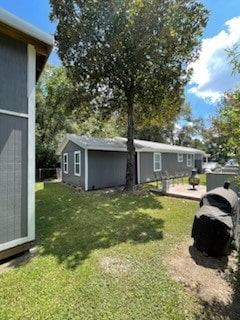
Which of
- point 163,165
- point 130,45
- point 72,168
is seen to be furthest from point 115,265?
point 163,165

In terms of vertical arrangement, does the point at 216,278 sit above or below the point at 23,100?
below

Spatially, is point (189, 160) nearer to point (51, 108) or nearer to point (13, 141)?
point (51, 108)

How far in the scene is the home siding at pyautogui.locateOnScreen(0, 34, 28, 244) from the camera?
4.12 m

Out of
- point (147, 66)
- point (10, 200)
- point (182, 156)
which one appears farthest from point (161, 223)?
point (182, 156)

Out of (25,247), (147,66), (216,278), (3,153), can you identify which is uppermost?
(147,66)

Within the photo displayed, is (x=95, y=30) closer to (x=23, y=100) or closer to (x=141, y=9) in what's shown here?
(x=141, y=9)

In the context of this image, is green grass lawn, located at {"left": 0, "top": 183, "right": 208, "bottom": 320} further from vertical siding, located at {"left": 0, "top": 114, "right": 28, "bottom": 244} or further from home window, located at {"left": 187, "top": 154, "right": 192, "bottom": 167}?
home window, located at {"left": 187, "top": 154, "right": 192, "bottom": 167}

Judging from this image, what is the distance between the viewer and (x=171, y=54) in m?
11.3

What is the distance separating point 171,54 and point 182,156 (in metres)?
11.9

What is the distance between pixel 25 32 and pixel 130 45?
7.53m

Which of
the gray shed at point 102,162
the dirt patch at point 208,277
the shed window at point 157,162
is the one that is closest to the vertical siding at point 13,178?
the dirt patch at point 208,277

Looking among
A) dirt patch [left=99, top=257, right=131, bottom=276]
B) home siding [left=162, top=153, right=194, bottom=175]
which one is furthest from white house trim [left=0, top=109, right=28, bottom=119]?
home siding [left=162, top=153, right=194, bottom=175]

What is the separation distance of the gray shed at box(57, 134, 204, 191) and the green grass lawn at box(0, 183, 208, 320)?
5.68 meters

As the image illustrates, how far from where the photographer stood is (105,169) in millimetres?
13758
